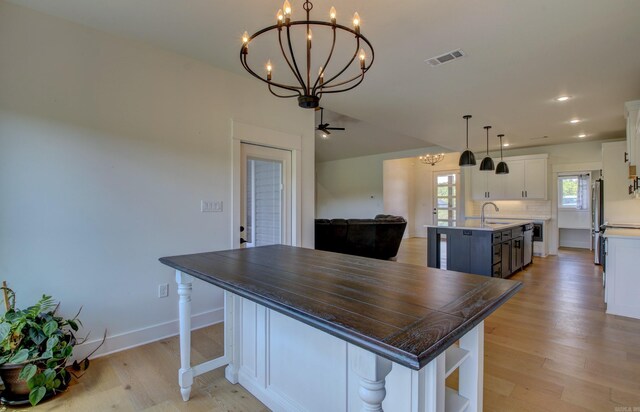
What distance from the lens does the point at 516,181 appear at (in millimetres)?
6934

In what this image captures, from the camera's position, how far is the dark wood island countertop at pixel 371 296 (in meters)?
0.88

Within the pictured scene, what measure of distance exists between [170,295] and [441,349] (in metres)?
2.69

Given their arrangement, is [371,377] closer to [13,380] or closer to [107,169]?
[13,380]

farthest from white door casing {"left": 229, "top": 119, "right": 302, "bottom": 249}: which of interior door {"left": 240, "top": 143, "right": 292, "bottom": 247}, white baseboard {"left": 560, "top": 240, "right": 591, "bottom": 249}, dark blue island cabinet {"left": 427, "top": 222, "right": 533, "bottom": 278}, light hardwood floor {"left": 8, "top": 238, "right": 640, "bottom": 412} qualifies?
white baseboard {"left": 560, "top": 240, "right": 591, "bottom": 249}

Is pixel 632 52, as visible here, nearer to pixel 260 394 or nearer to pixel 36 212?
pixel 260 394

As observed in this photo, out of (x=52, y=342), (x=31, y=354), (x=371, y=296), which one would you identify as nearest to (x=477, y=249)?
(x=371, y=296)

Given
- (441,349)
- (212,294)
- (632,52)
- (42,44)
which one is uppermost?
(632,52)

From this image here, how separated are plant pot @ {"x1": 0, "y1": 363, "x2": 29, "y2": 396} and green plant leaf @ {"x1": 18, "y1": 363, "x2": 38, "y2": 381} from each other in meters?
0.05

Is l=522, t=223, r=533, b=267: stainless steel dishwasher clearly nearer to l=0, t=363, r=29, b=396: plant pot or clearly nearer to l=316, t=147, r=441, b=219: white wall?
l=316, t=147, r=441, b=219: white wall

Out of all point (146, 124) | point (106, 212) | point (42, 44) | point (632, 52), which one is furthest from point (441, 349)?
point (632, 52)

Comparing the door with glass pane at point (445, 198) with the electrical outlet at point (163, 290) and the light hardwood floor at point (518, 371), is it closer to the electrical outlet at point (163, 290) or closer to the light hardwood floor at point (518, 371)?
the light hardwood floor at point (518, 371)

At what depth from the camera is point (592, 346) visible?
2.62 metres

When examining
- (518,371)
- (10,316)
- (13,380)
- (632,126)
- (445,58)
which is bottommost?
(518,371)

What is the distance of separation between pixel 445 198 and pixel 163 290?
9.09 m
